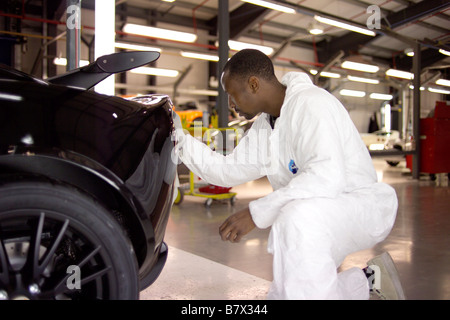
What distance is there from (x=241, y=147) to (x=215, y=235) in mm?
1571

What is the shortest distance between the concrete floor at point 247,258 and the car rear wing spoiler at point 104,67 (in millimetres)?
1022

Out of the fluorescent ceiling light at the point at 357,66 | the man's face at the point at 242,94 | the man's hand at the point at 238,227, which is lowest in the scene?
the man's hand at the point at 238,227

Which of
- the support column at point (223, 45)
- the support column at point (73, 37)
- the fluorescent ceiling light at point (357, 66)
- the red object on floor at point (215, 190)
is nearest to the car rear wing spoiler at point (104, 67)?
the support column at point (73, 37)

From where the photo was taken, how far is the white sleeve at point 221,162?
5.71 ft

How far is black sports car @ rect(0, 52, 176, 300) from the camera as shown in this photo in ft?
3.24

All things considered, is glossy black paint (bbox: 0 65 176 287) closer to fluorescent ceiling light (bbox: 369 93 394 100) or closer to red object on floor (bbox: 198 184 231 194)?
red object on floor (bbox: 198 184 231 194)

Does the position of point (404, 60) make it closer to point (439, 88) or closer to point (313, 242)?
point (439, 88)

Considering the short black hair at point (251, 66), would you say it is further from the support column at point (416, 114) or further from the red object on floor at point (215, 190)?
the support column at point (416, 114)

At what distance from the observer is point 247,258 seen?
256 cm

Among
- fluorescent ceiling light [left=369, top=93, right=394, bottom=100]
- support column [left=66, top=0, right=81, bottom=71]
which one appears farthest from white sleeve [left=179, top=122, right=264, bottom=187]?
fluorescent ceiling light [left=369, top=93, right=394, bottom=100]

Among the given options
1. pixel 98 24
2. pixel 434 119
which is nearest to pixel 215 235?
pixel 98 24

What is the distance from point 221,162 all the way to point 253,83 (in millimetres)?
406

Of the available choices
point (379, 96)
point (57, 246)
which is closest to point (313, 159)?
point (57, 246)

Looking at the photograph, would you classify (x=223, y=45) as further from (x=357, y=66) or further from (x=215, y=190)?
(x=357, y=66)
